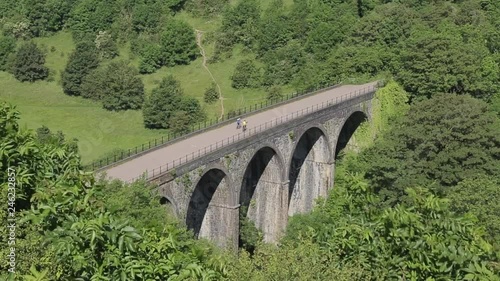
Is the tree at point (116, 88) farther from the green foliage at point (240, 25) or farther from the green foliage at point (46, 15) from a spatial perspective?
the green foliage at point (46, 15)

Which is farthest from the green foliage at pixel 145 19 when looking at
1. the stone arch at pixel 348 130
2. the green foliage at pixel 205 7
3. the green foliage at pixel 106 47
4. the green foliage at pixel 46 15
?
the stone arch at pixel 348 130

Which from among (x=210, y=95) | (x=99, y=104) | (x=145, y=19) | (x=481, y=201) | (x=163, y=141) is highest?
(x=145, y=19)

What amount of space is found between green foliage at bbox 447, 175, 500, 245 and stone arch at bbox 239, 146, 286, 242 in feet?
43.6

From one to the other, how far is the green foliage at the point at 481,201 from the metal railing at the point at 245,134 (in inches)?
549

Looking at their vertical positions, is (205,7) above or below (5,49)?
above

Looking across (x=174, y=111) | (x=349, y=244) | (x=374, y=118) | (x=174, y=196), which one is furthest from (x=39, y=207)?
(x=174, y=111)

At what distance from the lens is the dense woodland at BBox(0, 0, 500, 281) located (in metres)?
14.5

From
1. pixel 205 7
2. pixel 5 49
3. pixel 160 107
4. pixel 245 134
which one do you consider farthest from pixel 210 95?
pixel 245 134

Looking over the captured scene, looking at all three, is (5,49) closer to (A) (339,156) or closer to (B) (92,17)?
(B) (92,17)

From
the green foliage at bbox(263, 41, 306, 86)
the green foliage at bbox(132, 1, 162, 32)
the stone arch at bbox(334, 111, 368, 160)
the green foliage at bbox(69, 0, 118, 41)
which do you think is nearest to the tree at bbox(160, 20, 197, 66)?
the green foliage at bbox(132, 1, 162, 32)

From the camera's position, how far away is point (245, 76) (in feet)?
277

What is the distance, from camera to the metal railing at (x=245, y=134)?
36.3 metres

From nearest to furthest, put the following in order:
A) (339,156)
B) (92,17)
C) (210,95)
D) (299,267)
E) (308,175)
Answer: (299,267)
(308,175)
(339,156)
(210,95)
(92,17)

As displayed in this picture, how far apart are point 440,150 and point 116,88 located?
48422mm
